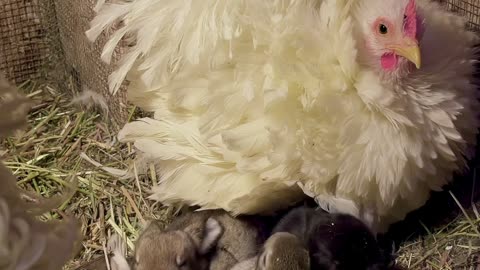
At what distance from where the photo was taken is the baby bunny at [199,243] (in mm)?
1995

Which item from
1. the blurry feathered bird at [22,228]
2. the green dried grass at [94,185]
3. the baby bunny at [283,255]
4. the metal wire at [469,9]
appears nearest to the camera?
the blurry feathered bird at [22,228]

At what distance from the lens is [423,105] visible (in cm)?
199

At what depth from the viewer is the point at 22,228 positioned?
A: 1.24 meters

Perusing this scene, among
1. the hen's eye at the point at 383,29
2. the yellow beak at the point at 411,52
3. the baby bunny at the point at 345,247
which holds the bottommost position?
the baby bunny at the point at 345,247

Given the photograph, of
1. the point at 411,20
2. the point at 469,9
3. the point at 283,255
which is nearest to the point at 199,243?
the point at 283,255

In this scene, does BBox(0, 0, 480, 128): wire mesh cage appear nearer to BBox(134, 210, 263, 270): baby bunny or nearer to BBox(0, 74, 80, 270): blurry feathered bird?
BBox(134, 210, 263, 270): baby bunny

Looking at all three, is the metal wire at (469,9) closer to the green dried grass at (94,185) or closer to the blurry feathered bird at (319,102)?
the blurry feathered bird at (319,102)

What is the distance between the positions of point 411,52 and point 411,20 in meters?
0.08

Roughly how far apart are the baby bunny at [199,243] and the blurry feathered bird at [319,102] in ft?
0.21

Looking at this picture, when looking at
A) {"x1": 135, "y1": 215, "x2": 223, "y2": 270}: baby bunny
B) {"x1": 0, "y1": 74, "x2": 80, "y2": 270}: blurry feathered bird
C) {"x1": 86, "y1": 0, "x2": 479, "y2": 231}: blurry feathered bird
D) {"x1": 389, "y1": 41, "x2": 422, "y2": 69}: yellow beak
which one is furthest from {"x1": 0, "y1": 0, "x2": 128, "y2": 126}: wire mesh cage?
{"x1": 0, "y1": 74, "x2": 80, "y2": 270}: blurry feathered bird

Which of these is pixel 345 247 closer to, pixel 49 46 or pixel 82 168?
pixel 82 168

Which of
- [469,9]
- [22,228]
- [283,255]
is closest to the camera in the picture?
[22,228]

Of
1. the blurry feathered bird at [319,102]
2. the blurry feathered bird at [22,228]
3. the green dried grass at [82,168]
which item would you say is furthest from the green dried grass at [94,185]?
the blurry feathered bird at [22,228]

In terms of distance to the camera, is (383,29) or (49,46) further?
(49,46)
